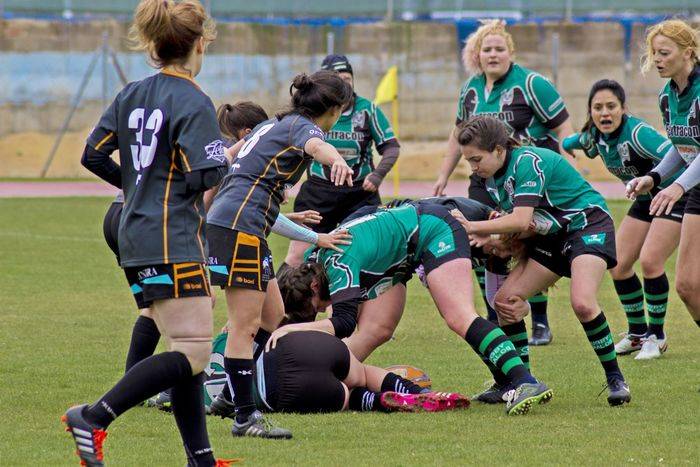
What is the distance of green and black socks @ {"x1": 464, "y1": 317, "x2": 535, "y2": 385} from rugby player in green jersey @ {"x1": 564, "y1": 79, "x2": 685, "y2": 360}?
6.55 ft

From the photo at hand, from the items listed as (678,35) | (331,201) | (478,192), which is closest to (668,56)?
(678,35)

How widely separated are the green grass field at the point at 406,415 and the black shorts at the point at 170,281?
87cm

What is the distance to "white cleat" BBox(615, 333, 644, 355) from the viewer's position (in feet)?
26.8

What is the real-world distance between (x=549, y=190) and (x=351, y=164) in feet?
10.4

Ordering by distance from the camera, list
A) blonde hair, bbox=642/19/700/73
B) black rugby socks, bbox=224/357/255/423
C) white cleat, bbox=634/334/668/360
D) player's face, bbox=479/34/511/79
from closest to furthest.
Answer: black rugby socks, bbox=224/357/255/423
blonde hair, bbox=642/19/700/73
white cleat, bbox=634/334/668/360
player's face, bbox=479/34/511/79

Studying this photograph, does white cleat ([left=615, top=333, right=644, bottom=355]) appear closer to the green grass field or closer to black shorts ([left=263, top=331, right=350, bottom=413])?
the green grass field

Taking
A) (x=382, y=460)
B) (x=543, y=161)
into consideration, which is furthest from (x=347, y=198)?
(x=382, y=460)

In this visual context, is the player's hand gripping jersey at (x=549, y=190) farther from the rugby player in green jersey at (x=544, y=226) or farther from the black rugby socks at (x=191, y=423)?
the black rugby socks at (x=191, y=423)

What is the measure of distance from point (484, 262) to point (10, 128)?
21969mm

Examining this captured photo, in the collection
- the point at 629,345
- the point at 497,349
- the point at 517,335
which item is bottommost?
the point at 629,345

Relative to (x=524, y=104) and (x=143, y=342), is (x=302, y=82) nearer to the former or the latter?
(x=143, y=342)

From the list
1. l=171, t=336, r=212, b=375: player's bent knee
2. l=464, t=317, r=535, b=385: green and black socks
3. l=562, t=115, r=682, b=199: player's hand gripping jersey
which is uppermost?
l=562, t=115, r=682, b=199: player's hand gripping jersey

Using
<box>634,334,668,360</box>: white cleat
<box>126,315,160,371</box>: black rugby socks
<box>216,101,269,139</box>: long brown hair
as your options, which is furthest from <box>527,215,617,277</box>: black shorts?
<box>126,315,160,371</box>: black rugby socks

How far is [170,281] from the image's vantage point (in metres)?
4.39
